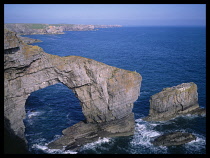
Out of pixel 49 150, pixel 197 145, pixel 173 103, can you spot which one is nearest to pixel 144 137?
pixel 197 145

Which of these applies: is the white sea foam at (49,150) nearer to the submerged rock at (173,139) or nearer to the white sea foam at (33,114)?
the white sea foam at (33,114)

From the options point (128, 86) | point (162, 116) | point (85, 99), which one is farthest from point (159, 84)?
point (85, 99)

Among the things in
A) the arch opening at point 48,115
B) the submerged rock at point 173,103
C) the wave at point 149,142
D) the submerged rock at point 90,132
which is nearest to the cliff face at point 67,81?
the submerged rock at point 90,132

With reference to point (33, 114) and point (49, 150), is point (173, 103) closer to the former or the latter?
point (49, 150)

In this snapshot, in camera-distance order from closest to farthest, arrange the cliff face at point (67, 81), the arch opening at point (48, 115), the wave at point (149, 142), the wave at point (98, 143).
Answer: the cliff face at point (67, 81) → the wave at point (149, 142) → the wave at point (98, 143) → the arch opening at point (48, 115)

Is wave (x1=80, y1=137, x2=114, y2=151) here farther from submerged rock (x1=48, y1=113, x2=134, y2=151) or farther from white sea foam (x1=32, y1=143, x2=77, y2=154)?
white sea foam (x1=32, y1=143, x2=77, y2=154)

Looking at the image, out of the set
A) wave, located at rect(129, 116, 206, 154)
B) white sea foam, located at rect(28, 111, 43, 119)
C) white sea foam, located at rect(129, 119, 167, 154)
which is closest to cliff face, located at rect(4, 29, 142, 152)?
white sea foam, located at rect(129, 119, 167, 154)
